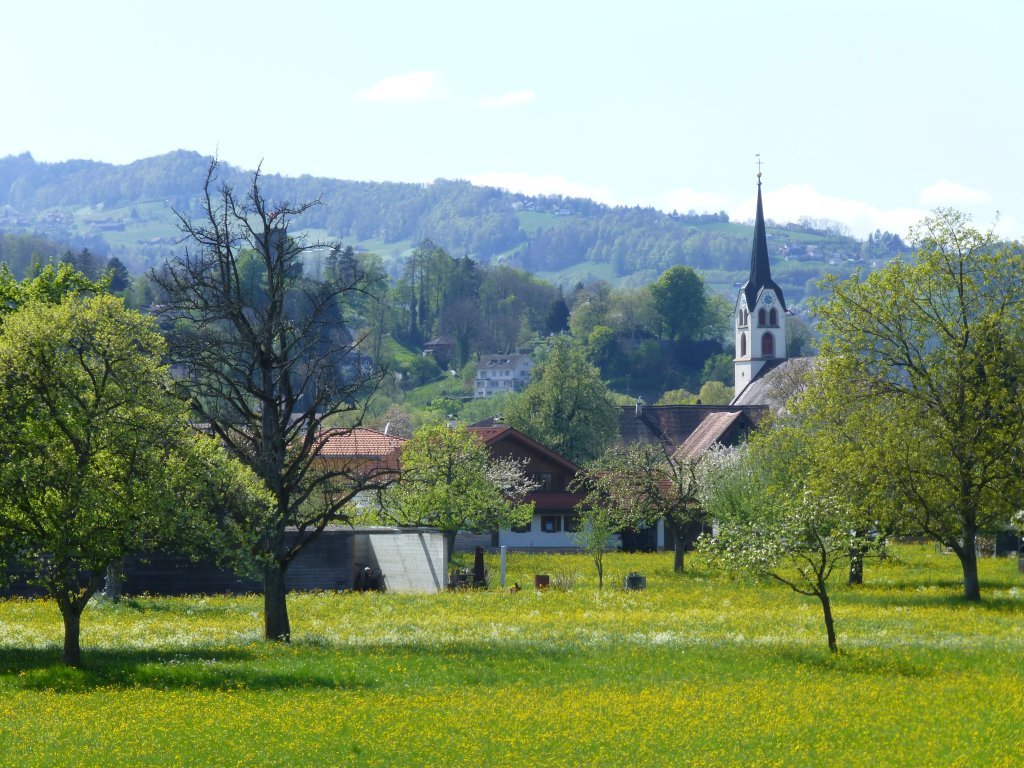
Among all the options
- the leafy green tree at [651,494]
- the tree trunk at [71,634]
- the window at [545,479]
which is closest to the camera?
the tree trunk at [71,634]

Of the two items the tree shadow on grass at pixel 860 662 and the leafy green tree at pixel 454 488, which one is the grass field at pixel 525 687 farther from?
the leafy green tree at pixel 454 488

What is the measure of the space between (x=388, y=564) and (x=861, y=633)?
24550 millimetres

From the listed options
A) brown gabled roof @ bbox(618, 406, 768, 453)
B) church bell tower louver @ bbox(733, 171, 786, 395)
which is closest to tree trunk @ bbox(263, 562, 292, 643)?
brown gabled roof @ bbox(618, 406, 768, 453)

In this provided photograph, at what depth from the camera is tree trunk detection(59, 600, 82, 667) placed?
86.4 ft

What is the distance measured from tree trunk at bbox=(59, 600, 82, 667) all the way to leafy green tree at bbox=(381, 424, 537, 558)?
77.1ft

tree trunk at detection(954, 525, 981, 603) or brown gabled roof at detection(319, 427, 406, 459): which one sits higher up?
brown gabled roof at detection(319, 427, 406, 459)

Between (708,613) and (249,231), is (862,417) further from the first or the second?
(249,231)

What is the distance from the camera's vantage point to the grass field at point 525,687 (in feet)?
63.9

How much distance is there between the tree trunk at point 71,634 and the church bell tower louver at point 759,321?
129 m

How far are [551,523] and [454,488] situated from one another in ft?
86.1

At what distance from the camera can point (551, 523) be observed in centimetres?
8362

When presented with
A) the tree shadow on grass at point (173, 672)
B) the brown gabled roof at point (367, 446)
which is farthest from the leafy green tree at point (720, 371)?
the tree shadow on grass at point (173, 672)

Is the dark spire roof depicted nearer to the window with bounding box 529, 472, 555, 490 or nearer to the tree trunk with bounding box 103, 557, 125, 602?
the window with bounding box 529, 472, 555, 490

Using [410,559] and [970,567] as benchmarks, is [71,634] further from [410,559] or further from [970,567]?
[970,567]
